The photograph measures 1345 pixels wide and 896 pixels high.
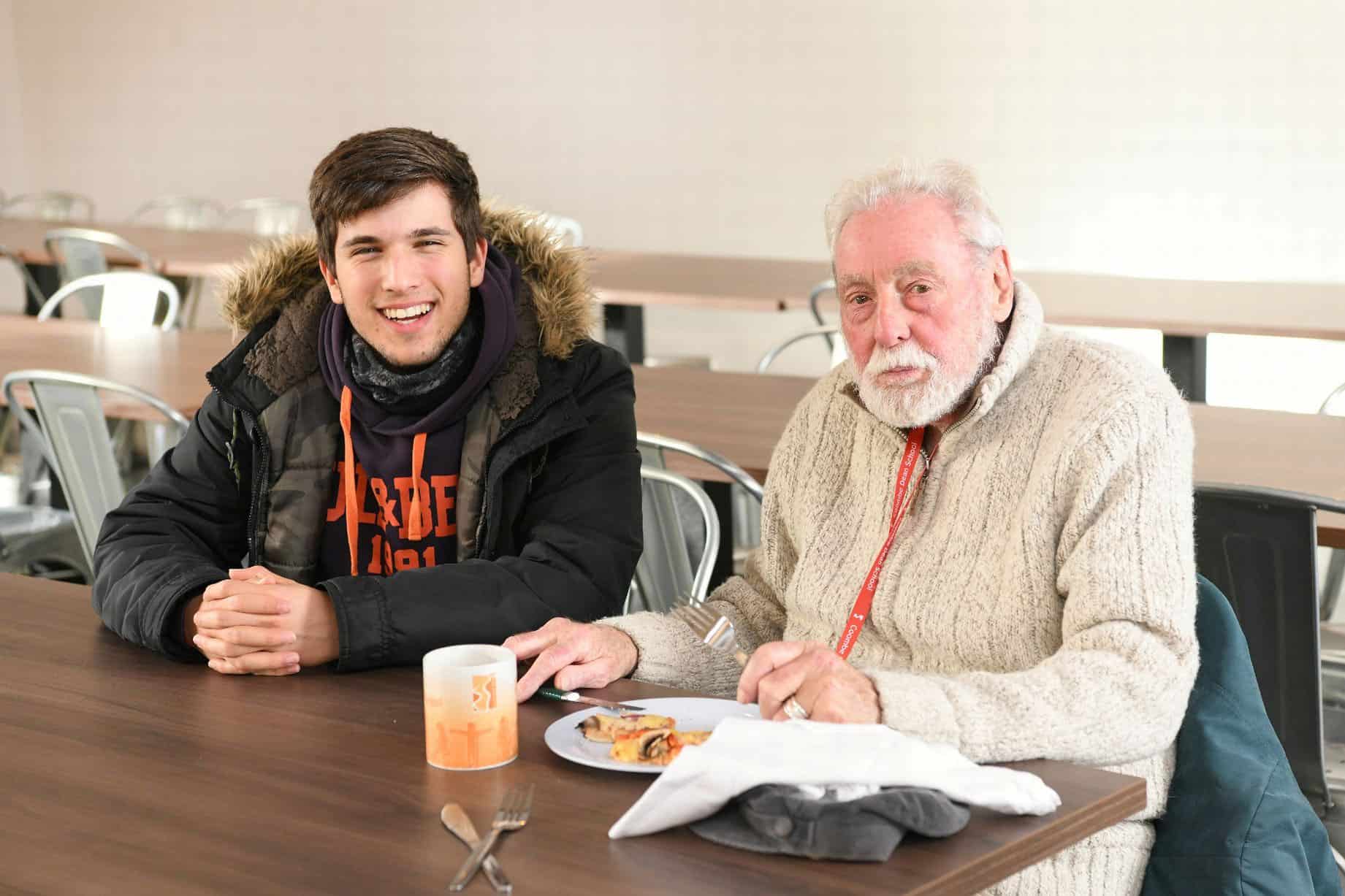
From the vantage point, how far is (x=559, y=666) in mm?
1601

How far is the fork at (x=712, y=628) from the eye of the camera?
1.80 metres

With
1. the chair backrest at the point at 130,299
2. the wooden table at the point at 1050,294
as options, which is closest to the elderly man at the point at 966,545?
the wooden table at the point at 1050,294

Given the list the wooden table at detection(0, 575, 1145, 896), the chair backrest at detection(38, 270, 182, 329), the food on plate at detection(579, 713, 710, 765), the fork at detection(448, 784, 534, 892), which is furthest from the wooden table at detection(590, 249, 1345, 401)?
the fork at detection(448, 784, 534, 892)

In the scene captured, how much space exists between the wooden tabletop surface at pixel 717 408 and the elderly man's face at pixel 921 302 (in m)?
0.89

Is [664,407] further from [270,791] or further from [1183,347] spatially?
[270,791]

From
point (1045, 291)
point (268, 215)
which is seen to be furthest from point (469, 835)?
point (268, 215)

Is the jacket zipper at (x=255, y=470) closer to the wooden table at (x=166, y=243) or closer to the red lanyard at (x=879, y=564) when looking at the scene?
the red lanyard at (x=879, y=564)

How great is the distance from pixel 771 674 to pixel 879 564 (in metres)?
0.33

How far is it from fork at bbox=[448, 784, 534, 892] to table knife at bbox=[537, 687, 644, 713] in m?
0.22

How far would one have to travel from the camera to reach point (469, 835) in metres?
1.20

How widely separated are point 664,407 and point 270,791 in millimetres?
2128

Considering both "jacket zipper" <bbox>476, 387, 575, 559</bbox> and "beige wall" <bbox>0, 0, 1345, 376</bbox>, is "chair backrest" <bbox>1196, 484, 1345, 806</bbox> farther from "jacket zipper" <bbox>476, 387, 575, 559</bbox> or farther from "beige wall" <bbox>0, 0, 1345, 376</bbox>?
"beige wall" <bbox>0, 0, 1345, 376</bbox>

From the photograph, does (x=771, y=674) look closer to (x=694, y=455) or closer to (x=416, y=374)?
(x=416, y=374)

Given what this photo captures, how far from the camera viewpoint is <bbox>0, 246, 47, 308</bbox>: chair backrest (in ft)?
20.2
